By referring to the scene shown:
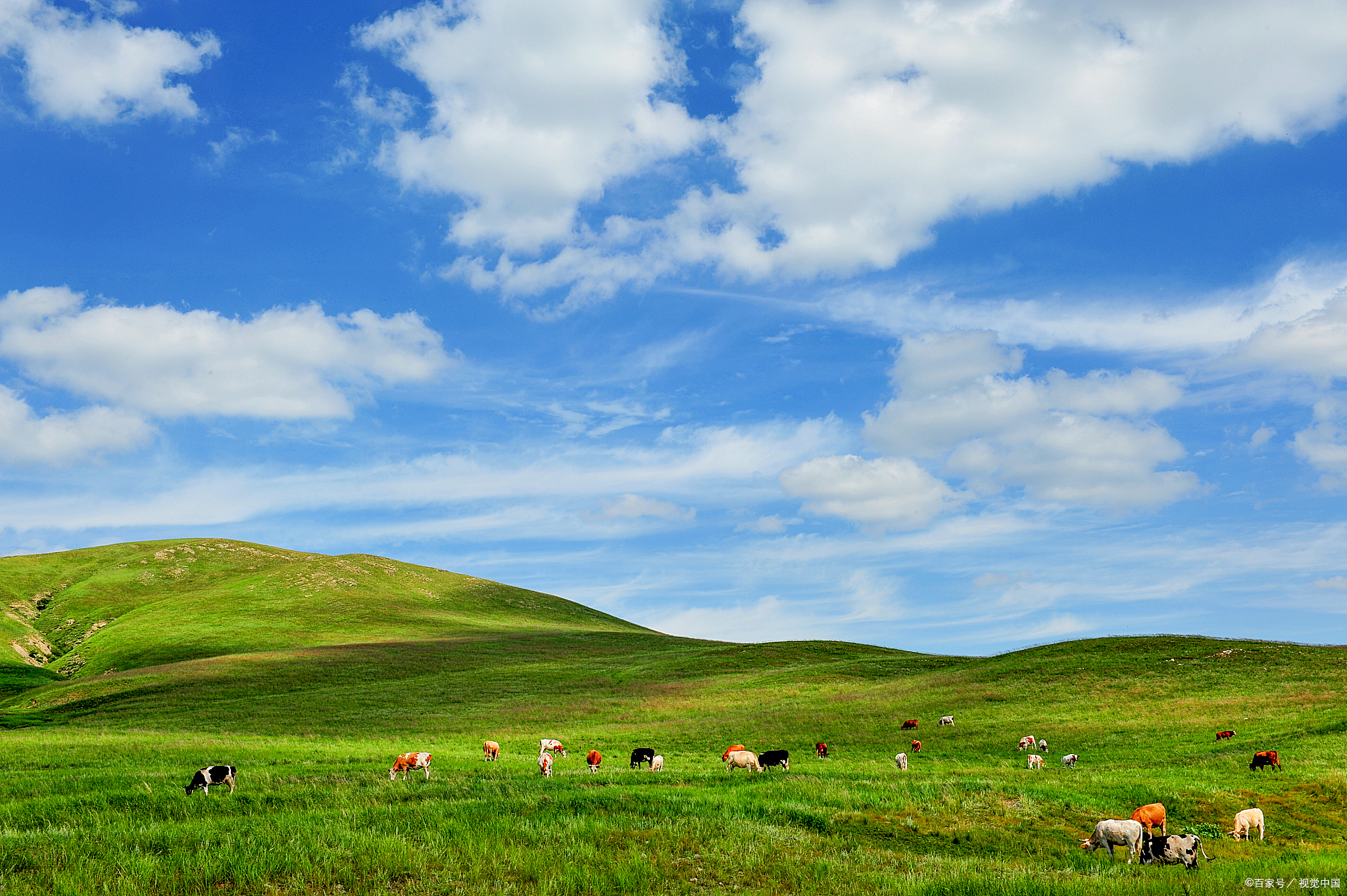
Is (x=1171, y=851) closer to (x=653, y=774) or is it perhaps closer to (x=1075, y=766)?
(x=653, y=774)

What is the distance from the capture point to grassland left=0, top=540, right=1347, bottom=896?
12.6 meters

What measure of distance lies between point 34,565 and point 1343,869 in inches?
7798

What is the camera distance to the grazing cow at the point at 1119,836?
15.4 metres

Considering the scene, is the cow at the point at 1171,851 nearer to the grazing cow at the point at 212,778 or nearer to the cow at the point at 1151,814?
the cow at the point at 1151,814

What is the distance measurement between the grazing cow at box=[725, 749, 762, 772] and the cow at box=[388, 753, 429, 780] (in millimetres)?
10754

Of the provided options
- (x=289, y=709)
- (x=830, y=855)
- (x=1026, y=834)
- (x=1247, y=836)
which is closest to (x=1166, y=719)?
(x=1247, y=836)

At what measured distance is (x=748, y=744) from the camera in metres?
39.7

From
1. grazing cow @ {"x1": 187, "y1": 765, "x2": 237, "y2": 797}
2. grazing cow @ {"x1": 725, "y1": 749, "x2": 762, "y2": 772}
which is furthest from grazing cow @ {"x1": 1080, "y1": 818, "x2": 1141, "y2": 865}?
grazing cow @ {"x1": 187, "y1": 765, "x2": 237, "y2": 797}

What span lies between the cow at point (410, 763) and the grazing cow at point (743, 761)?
10.8 m

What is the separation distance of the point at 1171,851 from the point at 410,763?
22.6 metres

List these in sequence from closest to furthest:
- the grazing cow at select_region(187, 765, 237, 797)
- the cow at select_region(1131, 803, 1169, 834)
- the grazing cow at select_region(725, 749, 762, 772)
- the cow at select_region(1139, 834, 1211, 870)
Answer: the cow at select_region(1139, 834, 1211, 870) < the cow at select_region(1131, 803, 1169, 834) < the grazing cow at select_region(187, 765, 237, 797) < the grazing cow at select_region(725, 749, 762, 772)

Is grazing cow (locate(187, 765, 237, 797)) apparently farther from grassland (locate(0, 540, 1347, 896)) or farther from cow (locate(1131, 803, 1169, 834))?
cow (locate(1131, 803, 1169, 834))

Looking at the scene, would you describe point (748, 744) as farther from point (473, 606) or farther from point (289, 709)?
point (473, 606)

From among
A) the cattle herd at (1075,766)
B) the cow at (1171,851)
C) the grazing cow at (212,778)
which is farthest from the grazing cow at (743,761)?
the grazing cow at (212,778)
